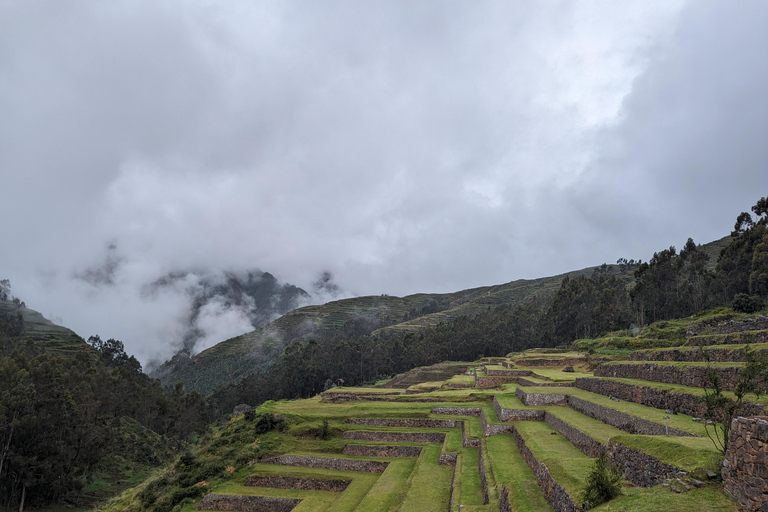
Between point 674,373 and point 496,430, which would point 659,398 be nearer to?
point 674,373

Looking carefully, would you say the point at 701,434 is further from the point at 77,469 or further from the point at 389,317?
the point at 389,317

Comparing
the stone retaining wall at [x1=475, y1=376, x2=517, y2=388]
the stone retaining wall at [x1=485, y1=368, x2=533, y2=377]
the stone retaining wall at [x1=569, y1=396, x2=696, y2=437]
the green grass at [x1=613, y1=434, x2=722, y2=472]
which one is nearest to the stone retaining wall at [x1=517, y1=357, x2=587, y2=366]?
the stone retaining wall at [x1=485, y1=368, x2=533, y2=377]

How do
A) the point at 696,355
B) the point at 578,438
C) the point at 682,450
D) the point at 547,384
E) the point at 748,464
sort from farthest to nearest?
the point at 547,384 < the point at 696,355 < the point at 578,438 < the point at 682,450 < the point at 748,464

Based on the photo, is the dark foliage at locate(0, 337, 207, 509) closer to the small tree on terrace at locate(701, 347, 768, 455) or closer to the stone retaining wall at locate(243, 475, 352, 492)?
the stone retaining wall at locate(243, 475, 352, 492)

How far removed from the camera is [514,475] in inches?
465

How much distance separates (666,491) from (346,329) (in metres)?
136

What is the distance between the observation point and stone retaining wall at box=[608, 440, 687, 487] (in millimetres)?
7100

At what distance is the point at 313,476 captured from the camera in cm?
1914

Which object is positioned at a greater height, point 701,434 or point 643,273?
point 643,273

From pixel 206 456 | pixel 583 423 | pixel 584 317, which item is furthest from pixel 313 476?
pixel 584 317

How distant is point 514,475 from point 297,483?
1169 centimetres

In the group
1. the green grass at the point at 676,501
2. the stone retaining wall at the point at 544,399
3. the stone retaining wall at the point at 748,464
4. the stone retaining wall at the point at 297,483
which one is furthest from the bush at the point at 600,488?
the stone retaining wall at the point at 297,483

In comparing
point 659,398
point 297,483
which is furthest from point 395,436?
point 659,398

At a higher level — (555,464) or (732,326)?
(732,326)
